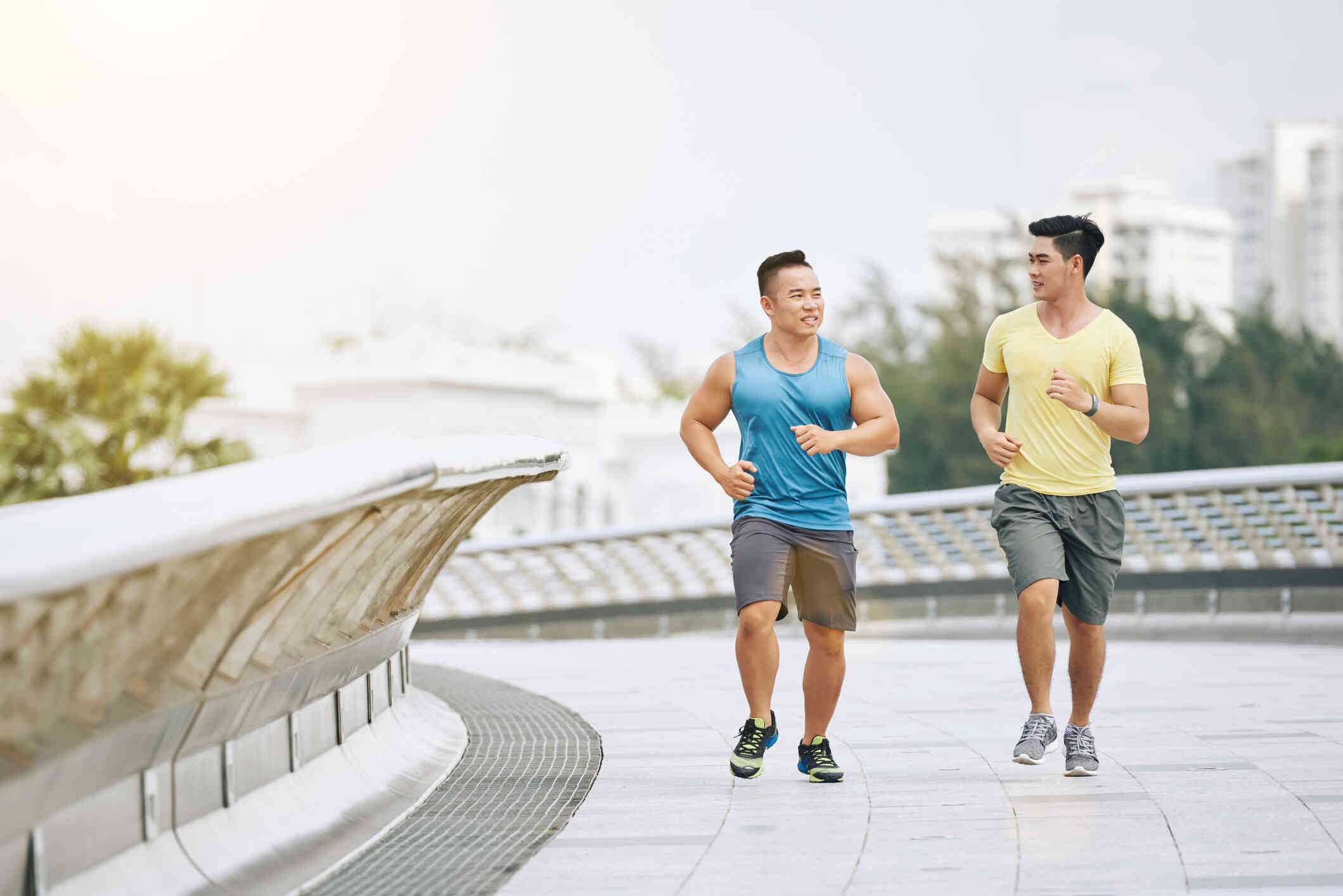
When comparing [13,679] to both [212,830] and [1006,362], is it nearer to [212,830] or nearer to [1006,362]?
[212,830]

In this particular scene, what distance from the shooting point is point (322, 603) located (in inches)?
177

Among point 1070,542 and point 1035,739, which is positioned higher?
point 1070,542

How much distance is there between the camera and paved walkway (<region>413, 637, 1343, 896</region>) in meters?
4.28

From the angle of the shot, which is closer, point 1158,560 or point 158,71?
point 1158,560

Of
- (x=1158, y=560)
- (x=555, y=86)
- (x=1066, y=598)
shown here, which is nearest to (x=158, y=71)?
(x=555, y=86)

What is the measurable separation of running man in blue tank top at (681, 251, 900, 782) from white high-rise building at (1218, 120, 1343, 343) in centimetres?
13499

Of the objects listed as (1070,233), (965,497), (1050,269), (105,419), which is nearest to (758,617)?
(1050,269)

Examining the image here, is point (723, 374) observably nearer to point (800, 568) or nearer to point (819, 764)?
point (800, 568)

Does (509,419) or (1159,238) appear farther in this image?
(1159,238)

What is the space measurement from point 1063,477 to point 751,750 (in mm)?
1438

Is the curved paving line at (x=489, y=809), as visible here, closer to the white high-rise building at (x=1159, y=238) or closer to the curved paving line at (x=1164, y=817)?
the curved paving line at (x=1164, y=817)

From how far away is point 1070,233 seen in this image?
581 cm

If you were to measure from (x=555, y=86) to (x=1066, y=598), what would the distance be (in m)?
114

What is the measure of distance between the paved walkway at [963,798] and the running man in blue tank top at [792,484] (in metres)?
0.37
